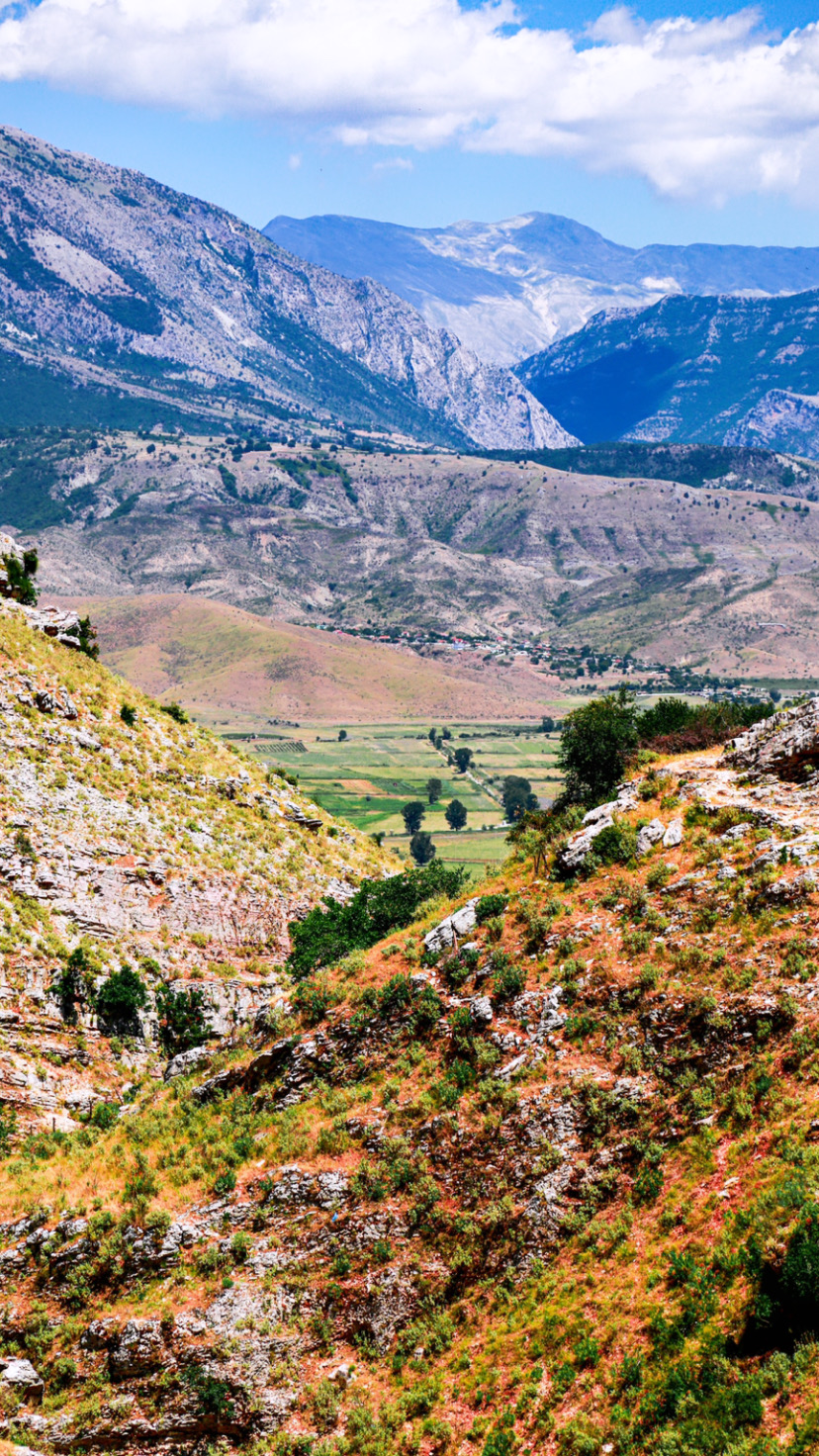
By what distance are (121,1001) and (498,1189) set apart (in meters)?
23.2

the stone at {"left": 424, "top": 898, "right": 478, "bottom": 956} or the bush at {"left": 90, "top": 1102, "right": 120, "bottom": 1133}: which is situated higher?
the stone at {"left": 424, "top": 898, "right": 478, "bottom": 956}

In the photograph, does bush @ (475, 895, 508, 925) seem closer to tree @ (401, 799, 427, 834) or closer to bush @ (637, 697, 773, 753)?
bush @ (637, 697, 773, 753)

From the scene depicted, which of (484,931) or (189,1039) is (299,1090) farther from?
(189,1039)

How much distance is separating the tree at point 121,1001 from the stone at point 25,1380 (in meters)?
17.5

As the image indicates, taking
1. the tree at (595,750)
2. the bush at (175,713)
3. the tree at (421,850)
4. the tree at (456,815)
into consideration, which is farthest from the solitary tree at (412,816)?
the tree at (595,750)

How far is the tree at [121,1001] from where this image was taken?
4694cm

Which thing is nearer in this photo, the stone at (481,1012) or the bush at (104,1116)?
the stone at (481,1012)

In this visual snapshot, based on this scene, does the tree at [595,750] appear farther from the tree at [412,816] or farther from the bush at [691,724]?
the tree at [412,816]

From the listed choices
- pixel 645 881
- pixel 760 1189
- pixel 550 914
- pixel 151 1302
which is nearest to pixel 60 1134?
pixel 151 1302

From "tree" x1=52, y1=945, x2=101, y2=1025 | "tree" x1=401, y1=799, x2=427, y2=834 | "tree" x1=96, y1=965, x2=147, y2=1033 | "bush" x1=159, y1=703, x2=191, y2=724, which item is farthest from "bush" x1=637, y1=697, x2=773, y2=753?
"tree" x1=401, y1=799, x2=427, y2=834

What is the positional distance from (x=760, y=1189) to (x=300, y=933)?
105 ft

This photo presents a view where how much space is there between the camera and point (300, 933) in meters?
53.9

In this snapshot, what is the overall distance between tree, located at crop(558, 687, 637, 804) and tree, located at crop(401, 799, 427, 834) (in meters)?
134

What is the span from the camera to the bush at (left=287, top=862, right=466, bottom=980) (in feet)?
167
